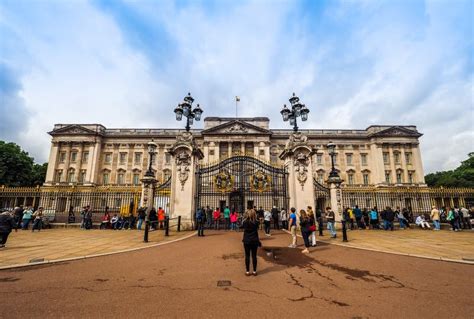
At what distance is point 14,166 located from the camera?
4062 cm

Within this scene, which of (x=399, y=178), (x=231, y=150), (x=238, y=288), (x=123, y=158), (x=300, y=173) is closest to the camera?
(x=238, y=288)

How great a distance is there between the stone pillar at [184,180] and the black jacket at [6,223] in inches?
266

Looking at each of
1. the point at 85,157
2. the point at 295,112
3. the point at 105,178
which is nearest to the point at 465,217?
the point at 295,112

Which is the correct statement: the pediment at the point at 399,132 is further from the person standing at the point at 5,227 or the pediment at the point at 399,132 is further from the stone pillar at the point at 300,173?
the person standing at the point at 5,227

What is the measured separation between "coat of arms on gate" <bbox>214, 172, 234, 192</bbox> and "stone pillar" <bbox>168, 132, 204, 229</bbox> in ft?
6.50

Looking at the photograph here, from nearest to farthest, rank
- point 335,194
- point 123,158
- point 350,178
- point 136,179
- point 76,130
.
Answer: point 335,194
point 136,179
point 350,178
point 76,130
point 123,158

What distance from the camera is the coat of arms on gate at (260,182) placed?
15.2 meters

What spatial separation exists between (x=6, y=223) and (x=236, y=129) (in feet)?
133

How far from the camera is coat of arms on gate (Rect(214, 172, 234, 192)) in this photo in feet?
49.4

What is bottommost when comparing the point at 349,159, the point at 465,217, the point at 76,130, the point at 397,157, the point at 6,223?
the point at 465,217

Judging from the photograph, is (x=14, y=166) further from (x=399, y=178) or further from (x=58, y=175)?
(x=399, y=178)

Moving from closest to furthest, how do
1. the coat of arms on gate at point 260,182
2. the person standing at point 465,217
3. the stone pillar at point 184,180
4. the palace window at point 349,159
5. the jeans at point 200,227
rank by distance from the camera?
the jeans at point 200,227 < the stone pillar at point 184,180 < the coat of arms on gate at point 260,182 < the person standing at point 465,217 < the palace window at point 349,159

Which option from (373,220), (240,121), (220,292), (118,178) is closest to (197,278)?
(220,292)

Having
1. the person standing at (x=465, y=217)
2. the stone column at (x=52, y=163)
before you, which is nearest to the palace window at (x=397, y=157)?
the person standing at (x=465, y=217)
